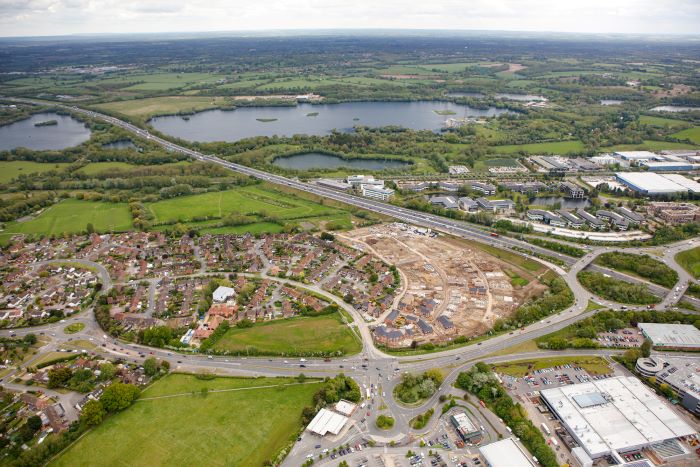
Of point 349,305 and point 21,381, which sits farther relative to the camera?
point 349,305

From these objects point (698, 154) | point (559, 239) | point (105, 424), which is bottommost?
point (105, 424)

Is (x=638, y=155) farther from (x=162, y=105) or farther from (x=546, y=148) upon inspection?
(x=162, y=105)

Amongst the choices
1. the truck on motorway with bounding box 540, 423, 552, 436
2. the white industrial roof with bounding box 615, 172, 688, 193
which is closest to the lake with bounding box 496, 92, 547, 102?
the white industrial roof with bounding box 615, 172, 688, 193

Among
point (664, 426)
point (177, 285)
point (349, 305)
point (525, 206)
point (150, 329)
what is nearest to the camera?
point (664, 426)

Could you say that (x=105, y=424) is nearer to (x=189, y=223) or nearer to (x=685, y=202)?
(x=189, y=223)

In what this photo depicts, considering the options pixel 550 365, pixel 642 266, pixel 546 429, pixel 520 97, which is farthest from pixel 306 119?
pixel 546 429

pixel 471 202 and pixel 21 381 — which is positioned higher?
pixel 471 202

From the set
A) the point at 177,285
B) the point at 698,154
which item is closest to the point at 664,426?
the point at 177,285
